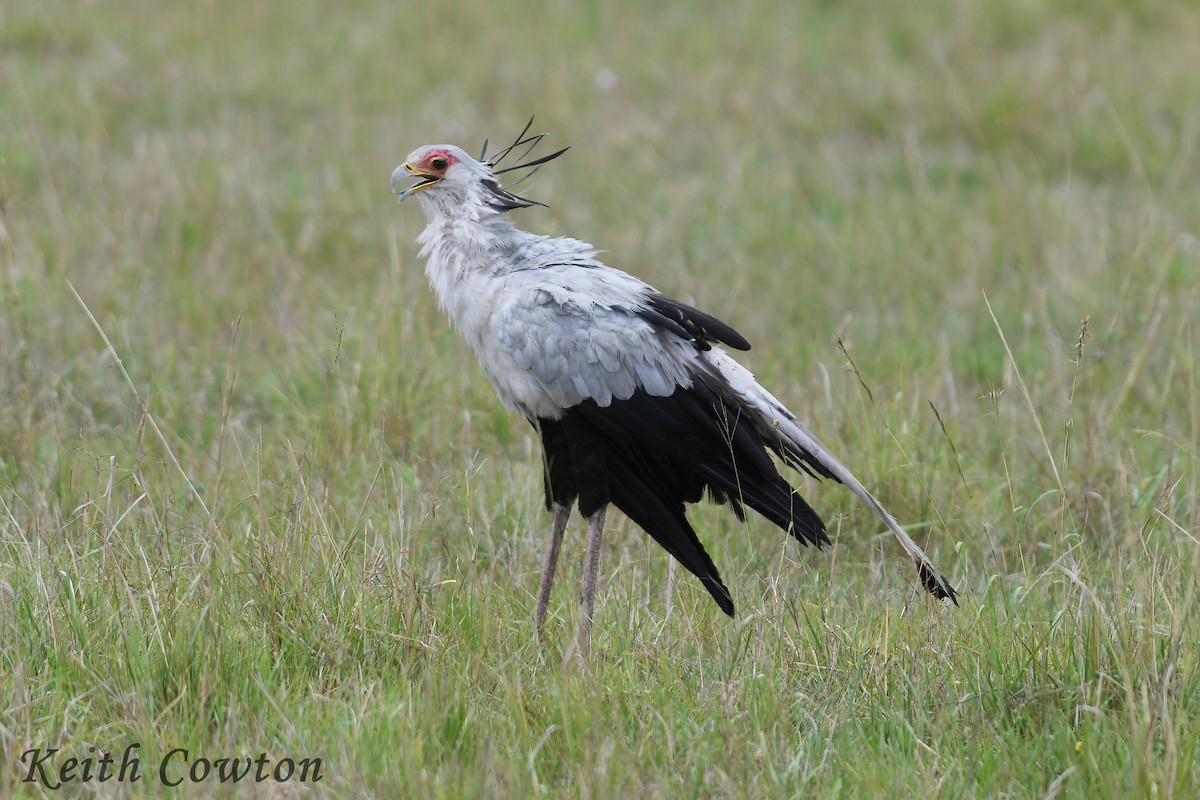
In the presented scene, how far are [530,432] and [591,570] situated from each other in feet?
4.36

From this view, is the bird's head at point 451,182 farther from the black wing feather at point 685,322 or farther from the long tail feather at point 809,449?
the long tail feather at point 809,449

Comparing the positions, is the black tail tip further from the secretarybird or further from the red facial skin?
the red facial skin

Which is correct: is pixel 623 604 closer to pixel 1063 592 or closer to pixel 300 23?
pixel 1063 592

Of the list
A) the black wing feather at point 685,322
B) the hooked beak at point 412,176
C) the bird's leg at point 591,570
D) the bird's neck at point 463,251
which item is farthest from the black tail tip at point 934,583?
the hooked beak at point 412,176

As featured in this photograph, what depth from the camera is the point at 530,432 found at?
15.8ft

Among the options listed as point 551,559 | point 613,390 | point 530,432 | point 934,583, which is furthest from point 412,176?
point 934,583

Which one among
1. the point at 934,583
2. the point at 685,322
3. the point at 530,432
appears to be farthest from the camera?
the point at 530,432

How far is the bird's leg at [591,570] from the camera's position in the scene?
3.37 metres

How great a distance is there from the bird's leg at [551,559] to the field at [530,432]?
0.12 m

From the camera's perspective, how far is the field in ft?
9.58

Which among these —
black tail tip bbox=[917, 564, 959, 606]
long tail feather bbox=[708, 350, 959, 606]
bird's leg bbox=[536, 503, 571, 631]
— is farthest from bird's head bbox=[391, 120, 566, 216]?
black tail tip bbox=[917, 564, 959, 606]

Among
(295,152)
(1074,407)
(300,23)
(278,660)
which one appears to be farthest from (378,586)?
(300,23)

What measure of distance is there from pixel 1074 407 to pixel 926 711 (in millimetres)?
2109

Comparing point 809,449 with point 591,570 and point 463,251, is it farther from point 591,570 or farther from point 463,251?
point 463,251
